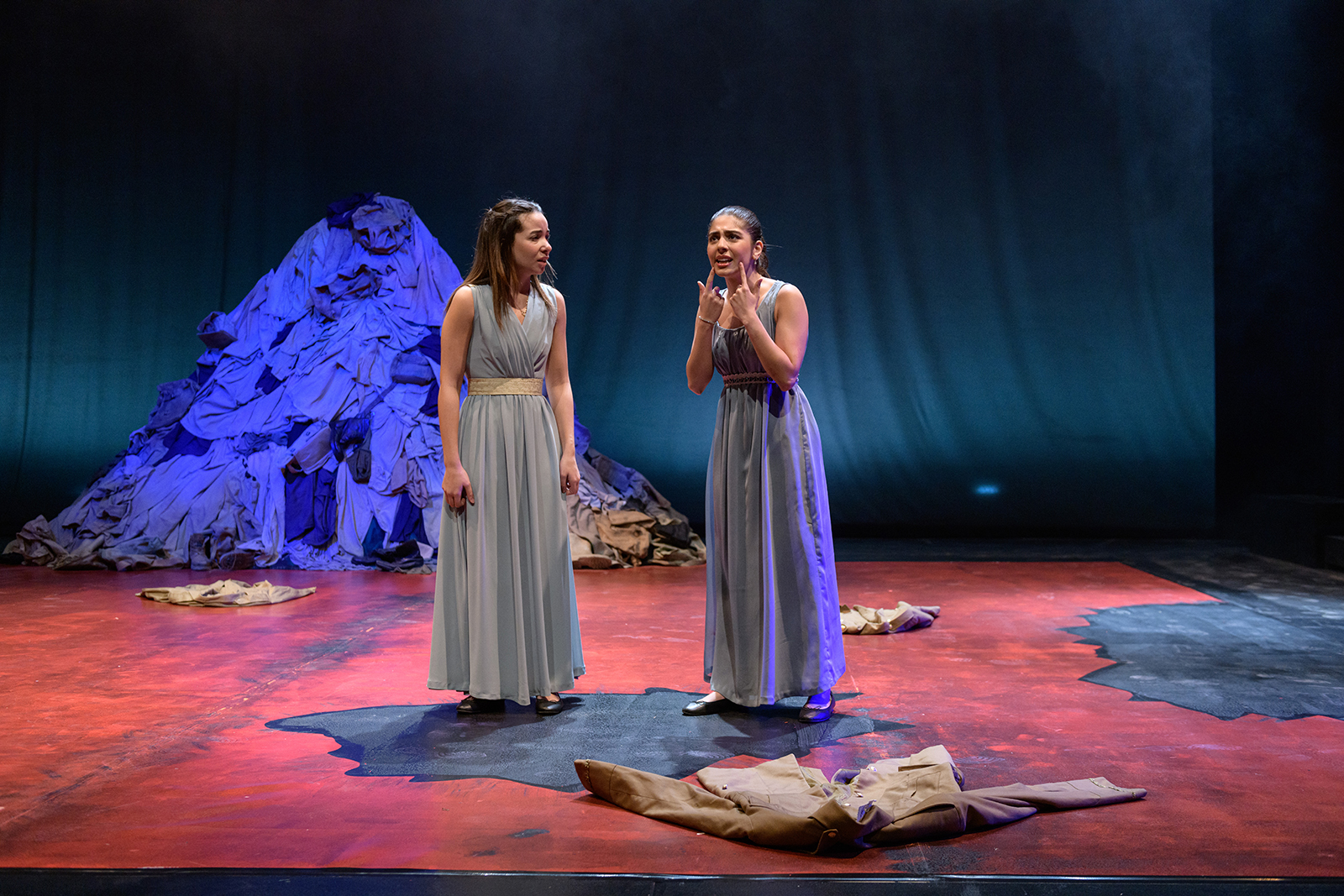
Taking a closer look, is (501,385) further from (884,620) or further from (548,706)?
(884,620)

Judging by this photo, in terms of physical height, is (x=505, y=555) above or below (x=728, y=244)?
below

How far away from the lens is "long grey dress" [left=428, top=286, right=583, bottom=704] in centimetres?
288

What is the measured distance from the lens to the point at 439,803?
2170 millimetres

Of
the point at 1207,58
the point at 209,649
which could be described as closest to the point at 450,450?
the point at 209,649

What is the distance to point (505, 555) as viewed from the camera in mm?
2918

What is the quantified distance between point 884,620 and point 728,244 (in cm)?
190

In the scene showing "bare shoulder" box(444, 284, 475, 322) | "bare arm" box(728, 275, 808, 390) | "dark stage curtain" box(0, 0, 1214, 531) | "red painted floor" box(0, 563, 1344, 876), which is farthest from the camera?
"dark stage curtain" box(0, 0, 1214, 531)

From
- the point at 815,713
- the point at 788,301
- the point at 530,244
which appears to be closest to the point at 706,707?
the point at 815,713

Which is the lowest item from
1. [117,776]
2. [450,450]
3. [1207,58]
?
[117,776]

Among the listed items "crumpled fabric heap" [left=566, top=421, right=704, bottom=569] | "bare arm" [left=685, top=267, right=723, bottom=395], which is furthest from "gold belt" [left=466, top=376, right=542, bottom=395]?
"crumpled fabric heap" [left=566, top=421, right=704, bottom=569]

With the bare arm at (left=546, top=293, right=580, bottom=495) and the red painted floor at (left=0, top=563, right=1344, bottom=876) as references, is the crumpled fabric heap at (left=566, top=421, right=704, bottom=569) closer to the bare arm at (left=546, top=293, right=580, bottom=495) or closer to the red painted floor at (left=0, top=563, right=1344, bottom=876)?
the red painted floor at (left=0, top=563, right=1344, bottom=876)

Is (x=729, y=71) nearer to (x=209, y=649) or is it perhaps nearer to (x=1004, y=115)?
(x=1004, y=115)

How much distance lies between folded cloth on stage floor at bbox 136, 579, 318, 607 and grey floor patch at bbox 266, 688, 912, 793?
6.92 feet

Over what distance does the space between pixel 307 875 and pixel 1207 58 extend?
761cm
